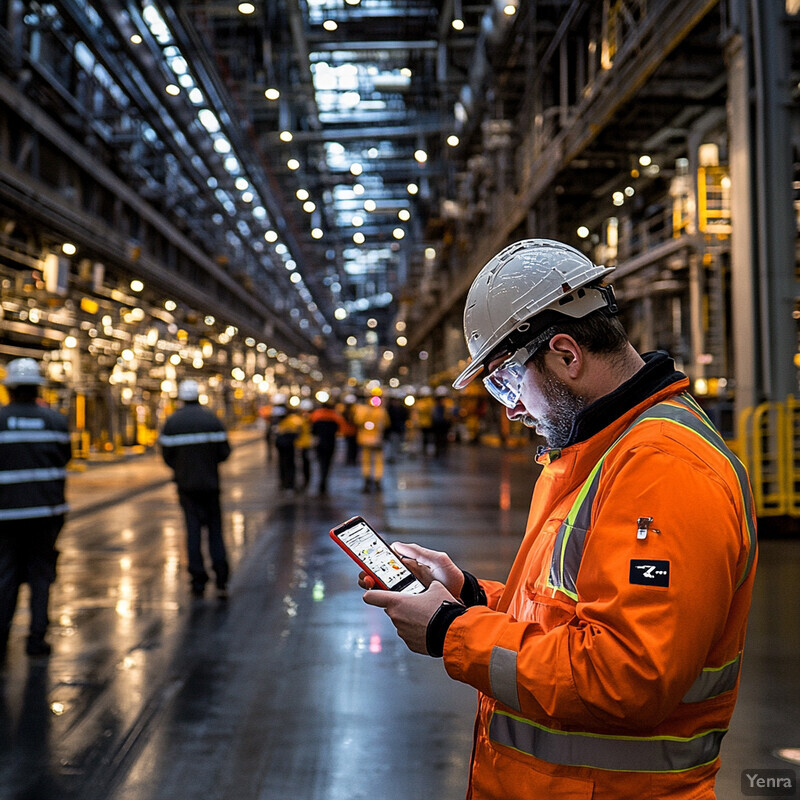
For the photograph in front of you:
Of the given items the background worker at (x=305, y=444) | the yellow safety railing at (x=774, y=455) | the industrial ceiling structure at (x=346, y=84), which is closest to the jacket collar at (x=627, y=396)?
the yellow safety railing at (x=774, y=455)

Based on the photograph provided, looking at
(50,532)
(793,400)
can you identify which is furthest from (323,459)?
(50,532)

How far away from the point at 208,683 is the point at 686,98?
1234cm

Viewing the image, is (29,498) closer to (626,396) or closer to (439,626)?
(439,626)

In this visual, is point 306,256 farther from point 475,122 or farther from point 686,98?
point 686,98

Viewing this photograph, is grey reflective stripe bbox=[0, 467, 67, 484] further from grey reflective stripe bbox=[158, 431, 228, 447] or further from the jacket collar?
the jacket collar

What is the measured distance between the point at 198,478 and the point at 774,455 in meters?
6.75

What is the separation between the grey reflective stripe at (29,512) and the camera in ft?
17.9

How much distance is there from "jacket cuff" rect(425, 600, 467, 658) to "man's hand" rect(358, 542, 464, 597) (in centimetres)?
38

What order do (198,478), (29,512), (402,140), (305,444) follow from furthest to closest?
(402,140) → (305,444) → (198,478) → (29,512)

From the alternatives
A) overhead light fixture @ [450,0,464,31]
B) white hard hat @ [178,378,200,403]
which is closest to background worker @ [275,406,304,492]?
white hard hat @ [178,378,200,403]

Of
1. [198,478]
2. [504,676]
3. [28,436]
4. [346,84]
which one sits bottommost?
→ [198,478]

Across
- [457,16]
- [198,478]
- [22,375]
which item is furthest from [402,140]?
[22,375]

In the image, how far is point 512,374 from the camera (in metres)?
1.87

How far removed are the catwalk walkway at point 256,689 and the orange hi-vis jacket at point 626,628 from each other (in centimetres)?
208
